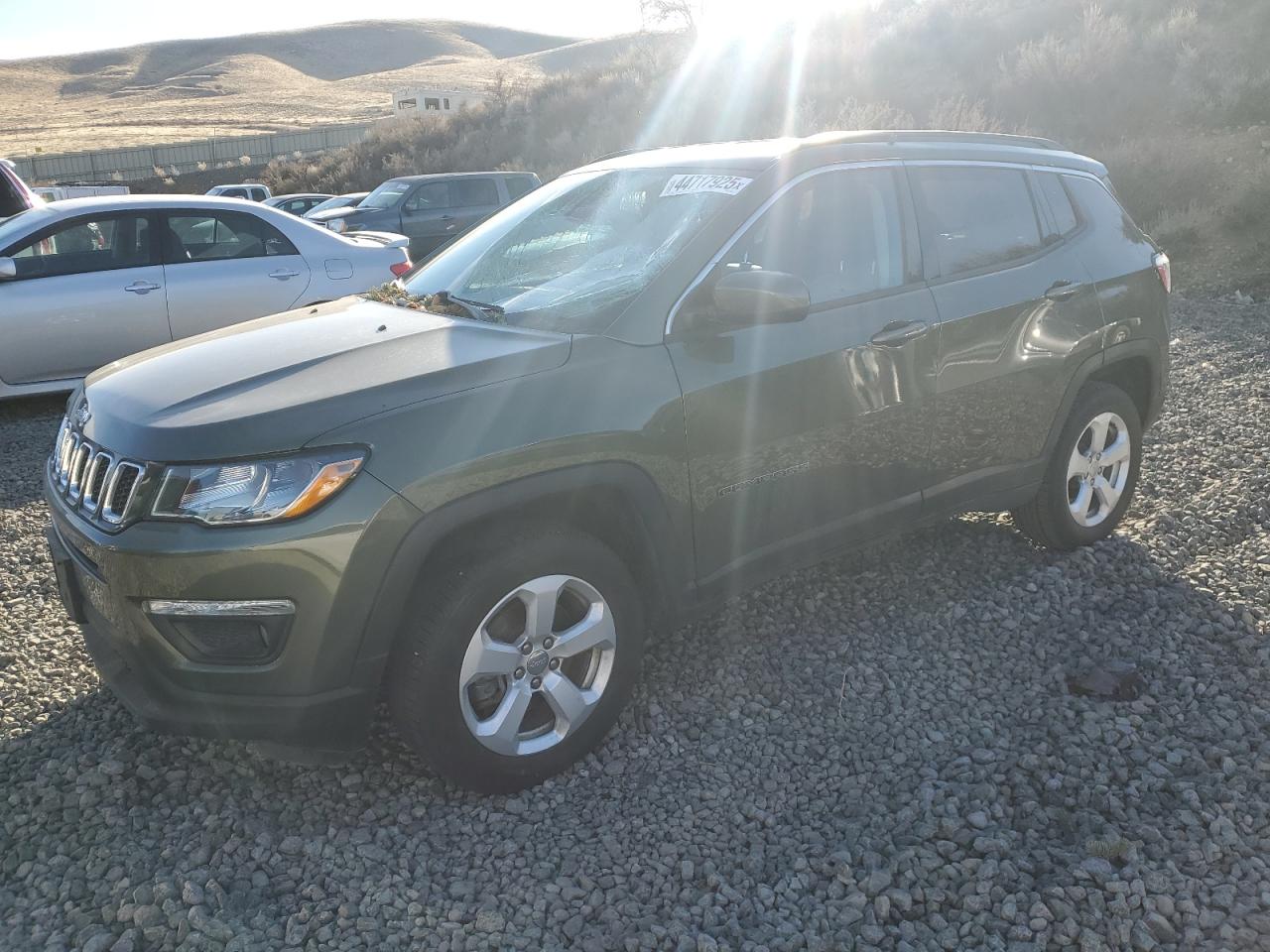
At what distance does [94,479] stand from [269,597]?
0.70 metres

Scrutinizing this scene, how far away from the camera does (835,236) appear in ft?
12.2

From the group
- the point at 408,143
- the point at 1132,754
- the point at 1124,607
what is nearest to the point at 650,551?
the point at 1132,754

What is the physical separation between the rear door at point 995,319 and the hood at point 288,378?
1.63m

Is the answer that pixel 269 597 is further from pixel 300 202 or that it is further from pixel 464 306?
pixel 300 202

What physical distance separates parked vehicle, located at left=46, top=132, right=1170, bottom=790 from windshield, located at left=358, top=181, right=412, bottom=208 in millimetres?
12872

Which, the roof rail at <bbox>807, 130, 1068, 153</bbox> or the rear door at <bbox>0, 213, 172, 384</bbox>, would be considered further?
the rear door at <bbox>0, 213, 172, 384</bbox>

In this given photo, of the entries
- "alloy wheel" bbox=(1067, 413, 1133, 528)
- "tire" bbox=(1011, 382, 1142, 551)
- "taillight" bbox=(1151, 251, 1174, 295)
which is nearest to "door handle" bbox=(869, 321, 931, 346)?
"tire" bbox=(1011, 382, 1142, 551)

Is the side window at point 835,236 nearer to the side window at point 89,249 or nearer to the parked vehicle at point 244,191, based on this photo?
the side window at point 89,249

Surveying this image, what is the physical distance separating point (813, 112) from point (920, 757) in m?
17.5

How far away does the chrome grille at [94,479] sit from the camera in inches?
108

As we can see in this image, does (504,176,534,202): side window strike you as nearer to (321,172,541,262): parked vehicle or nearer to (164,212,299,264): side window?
(321,172,541,262): parked vehicle

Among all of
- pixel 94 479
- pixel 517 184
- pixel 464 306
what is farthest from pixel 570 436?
pixel 517 184

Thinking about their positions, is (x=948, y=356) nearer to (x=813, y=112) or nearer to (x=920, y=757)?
(x=920, y=757)

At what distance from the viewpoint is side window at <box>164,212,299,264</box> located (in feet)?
24.4
